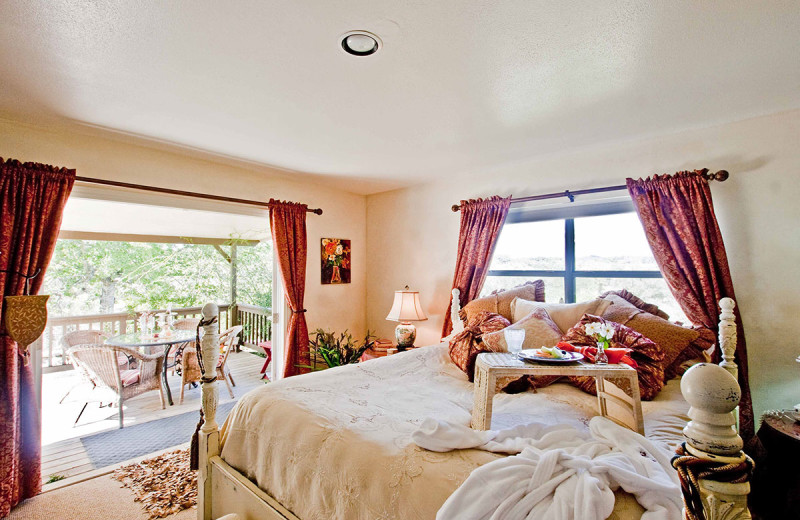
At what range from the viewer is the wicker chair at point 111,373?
3.47 m

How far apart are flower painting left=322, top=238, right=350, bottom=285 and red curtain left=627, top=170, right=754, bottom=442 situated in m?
3.04

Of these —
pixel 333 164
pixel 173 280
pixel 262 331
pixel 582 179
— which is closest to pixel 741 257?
pixel 582 179

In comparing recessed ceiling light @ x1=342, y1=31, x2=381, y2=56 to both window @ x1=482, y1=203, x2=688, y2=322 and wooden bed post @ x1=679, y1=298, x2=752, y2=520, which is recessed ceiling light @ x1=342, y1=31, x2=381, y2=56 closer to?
wooden bed post @ x1=679, y1=298, x2=752, y2=520

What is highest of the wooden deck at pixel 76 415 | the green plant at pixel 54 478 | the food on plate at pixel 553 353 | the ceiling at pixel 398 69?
the ceiling at pixel 398 69

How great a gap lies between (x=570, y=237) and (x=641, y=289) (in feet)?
2.25

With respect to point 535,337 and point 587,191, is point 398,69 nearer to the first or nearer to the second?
point 535,337

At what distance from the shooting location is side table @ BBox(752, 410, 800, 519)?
67.8 inches

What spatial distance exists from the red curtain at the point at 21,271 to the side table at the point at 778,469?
4.16m

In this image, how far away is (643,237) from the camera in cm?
295

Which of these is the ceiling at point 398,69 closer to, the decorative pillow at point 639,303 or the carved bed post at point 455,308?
the decorative pillow at point 639,303

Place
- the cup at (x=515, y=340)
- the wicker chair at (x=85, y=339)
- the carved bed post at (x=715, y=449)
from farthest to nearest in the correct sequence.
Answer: the wicker chair at (x=85, y=339), the cup at (x=515, y=340), the carved bed post at (x=715, y=449)

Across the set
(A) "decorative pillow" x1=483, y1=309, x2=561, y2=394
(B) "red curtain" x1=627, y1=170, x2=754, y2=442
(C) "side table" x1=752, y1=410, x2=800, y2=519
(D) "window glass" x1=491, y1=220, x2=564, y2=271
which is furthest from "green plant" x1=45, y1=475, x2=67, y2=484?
(B) "red curtain" x1=627, y1=170, x2=754, y2=442

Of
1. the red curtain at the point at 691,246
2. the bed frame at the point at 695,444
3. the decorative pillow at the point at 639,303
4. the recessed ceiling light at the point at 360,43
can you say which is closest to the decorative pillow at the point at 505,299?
the bed frame at the point at 695,444

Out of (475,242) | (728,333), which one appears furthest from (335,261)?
(728,333)
